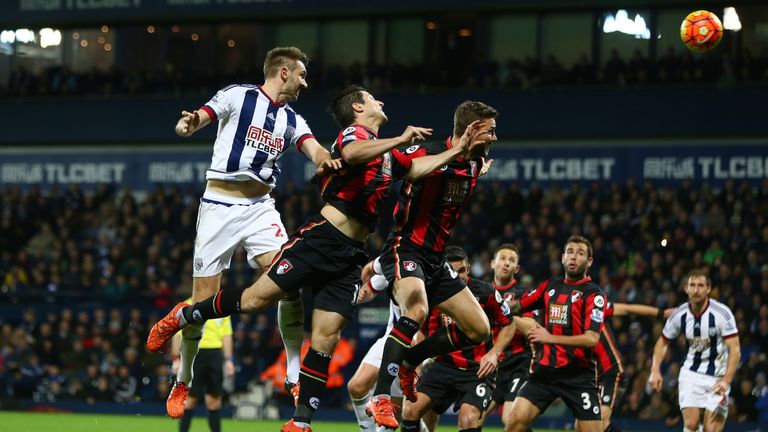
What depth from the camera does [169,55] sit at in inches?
1102

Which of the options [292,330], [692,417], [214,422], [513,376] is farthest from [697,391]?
[292,330]

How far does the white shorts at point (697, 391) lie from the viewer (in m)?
12.1

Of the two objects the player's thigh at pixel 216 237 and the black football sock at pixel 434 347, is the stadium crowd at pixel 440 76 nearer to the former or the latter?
the black football sock at pixel 434 347

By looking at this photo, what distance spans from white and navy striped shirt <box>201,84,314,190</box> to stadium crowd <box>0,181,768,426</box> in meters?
10.2

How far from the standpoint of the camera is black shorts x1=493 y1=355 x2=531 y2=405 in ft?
37.6

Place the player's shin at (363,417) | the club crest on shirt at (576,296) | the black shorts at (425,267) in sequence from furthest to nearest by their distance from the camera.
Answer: the club crest on shirt at (576,296), the player's shin at (363,417), the black shorts at (425,267)

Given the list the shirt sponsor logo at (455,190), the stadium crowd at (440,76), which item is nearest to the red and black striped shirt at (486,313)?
the shirt sponsor logo at (455,190)

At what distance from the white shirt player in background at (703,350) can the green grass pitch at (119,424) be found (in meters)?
5.54

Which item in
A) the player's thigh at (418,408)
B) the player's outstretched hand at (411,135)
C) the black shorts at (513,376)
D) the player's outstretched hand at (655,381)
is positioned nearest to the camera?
the player's outstretched hand at (411,135)

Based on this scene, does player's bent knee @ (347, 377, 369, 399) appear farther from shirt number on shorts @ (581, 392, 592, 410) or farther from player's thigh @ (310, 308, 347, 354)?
shirt number on shorts @ (581, 392, 592, 410)

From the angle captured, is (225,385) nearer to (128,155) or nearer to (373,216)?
(128,155)

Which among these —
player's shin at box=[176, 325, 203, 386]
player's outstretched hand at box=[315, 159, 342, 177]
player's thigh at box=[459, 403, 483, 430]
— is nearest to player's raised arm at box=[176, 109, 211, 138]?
player's outstretched hand at box=[315, 159, 342, 177]

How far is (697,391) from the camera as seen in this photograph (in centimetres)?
1226

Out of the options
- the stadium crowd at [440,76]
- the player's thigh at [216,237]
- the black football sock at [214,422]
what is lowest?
the black football sock at [214,422]
